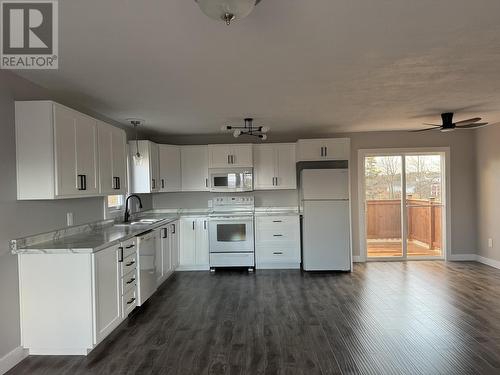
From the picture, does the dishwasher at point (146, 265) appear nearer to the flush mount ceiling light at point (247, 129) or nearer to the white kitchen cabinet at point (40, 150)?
the white kitchen cabinet at point (40, 150)

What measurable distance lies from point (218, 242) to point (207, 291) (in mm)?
1129

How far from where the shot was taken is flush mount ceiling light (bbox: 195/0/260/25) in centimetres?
143

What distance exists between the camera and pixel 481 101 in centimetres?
386

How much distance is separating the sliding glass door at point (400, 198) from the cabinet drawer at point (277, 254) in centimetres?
152

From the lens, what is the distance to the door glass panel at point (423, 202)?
6.01m

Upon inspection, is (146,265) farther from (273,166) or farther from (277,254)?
(273,166)

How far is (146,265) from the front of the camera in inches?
155

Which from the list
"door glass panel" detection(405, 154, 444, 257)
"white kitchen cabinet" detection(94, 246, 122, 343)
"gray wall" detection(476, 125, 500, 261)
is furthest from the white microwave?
"gray wall" detection(476, 125, 500, 261)

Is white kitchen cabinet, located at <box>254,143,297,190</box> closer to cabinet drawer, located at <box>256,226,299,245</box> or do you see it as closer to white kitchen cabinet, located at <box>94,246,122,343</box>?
cabinet drawer, located at <box>256,226,299,245</box>

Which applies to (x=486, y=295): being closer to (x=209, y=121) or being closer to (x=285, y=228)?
(x=285, y=228)

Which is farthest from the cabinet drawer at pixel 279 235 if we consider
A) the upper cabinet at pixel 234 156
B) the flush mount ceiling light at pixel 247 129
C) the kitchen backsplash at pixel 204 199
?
the flush mount ceiling light at pixel 247 129

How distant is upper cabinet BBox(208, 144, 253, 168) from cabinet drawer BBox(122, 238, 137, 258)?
249 cm

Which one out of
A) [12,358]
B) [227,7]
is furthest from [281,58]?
[12,358]

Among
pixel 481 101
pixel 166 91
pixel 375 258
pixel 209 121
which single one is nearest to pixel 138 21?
pixel 166 91
